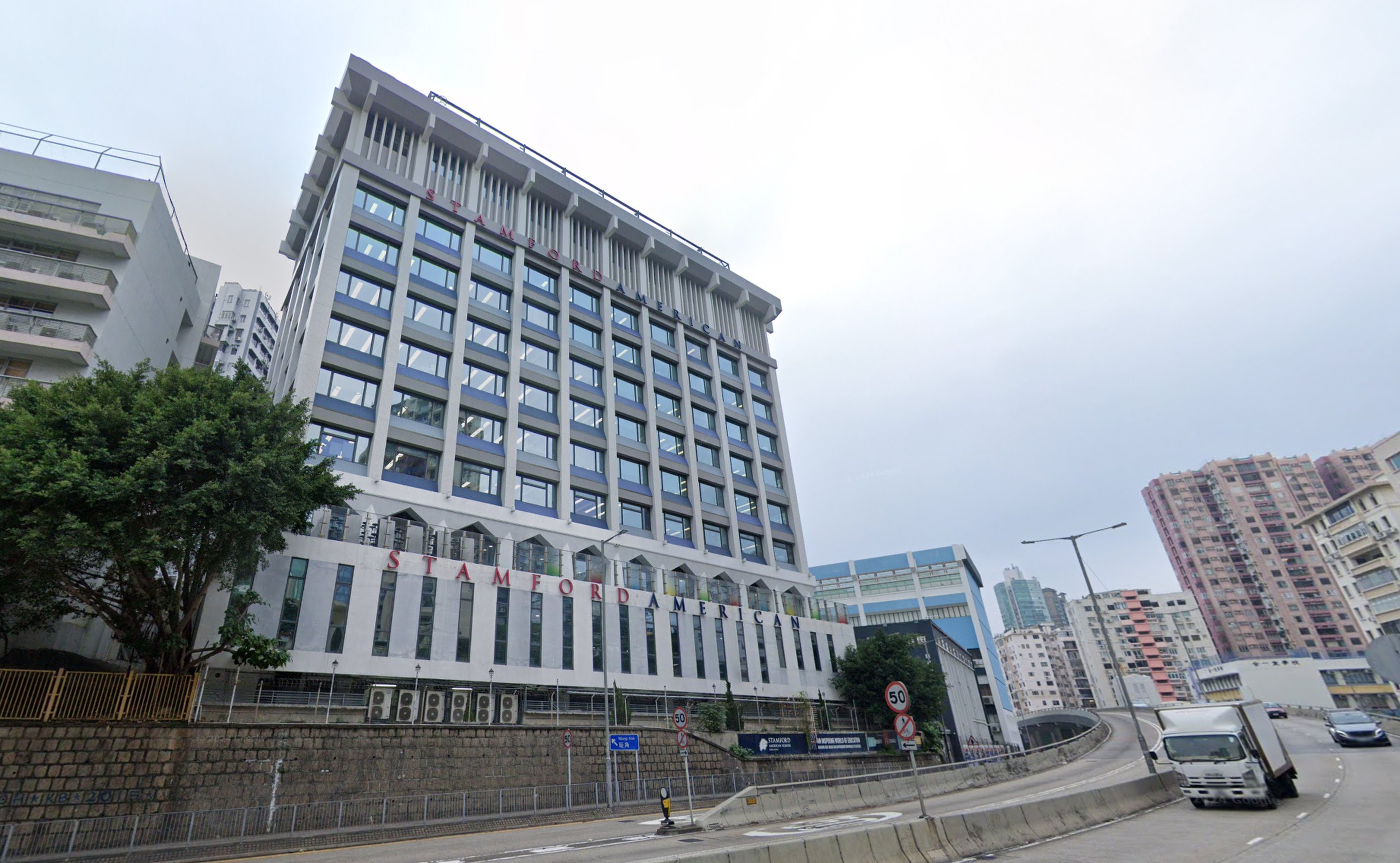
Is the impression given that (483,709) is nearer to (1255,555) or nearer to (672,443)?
(672,443)

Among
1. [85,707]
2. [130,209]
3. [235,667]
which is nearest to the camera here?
[85,707]

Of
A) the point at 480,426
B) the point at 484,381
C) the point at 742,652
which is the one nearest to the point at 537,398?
the point at 484,381

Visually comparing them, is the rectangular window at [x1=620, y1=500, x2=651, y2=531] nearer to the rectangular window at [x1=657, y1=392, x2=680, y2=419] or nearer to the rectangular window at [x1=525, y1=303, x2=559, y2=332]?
the rectangular window at [x1=657, y1=392, x2=680, y2=419]

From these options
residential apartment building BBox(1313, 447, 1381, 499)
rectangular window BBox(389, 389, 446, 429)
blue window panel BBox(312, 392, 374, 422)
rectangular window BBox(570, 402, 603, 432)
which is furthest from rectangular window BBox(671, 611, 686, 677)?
residential apartment building BBox(1313, 447, 1381, 499)

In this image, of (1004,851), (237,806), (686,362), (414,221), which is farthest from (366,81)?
(1004,851)

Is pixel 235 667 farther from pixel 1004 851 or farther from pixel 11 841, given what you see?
pixel 1004 851

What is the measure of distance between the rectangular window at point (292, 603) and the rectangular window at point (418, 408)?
11.8m

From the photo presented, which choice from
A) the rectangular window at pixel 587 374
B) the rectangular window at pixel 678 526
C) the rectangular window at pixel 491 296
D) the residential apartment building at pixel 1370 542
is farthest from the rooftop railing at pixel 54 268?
the residential apartment building at pixel 1370 542

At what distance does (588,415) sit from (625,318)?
11601 mm

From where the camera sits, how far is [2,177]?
36750 mm

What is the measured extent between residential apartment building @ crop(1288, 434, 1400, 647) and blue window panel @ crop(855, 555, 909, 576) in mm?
44494

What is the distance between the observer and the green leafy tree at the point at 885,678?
47562mm

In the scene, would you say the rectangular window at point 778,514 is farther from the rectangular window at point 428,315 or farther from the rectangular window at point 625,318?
the rectangular window at point 428,315

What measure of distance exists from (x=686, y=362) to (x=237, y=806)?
45.5 metres
